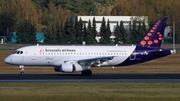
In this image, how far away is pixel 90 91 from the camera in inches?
860

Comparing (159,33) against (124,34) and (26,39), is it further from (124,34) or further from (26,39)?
(124,34)

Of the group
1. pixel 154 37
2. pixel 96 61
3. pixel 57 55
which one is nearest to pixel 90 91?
pixel 96 61

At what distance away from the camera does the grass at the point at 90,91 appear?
19203 millimetres

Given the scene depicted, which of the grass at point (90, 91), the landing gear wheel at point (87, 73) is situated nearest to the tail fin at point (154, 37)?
the landing gear wheel at point (87, 73)

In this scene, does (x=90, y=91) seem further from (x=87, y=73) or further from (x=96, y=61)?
(x=87, y=73)

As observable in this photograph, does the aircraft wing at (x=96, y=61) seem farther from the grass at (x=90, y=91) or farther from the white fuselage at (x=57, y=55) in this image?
the grass at (x=90, y=91)

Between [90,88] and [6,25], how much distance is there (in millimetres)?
101511

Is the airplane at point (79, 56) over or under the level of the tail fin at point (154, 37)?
under

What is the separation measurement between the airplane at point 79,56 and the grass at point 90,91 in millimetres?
6621

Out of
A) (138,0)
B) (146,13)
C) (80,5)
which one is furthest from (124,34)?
(80,5)

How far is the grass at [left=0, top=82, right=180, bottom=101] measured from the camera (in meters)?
19.2

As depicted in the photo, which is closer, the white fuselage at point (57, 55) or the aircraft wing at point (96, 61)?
the aircraft wing at point (96, 61)

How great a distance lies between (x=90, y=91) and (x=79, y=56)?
1179 centimetres

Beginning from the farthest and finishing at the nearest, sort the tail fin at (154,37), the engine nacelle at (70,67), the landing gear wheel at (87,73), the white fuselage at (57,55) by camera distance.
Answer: the tail fin at (154,37) < the landing gear wheel at (87,73) < the white fuselage at (57,55) < the engine nacelle at (70,67)
